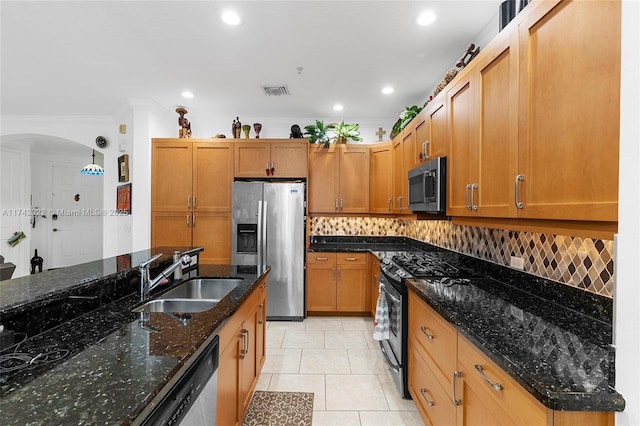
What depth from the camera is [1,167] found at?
17.3ft

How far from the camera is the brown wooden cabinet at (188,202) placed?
3803 mm

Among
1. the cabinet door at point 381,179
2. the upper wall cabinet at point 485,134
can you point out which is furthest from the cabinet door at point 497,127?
the cabinet door at point 381,179

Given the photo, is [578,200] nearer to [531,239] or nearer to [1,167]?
[531,239]

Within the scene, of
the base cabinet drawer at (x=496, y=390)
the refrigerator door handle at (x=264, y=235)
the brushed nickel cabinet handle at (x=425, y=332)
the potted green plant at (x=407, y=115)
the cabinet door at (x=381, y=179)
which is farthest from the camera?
the cabinet door at (x=381, y=179)

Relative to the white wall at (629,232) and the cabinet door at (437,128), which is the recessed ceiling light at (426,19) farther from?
the white wall at (629,232)

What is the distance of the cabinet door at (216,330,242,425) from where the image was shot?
1.36 metres

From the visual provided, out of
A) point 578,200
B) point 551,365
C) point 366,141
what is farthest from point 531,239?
point 366,141

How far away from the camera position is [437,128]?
7.57 ft

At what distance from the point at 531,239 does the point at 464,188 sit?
51cm

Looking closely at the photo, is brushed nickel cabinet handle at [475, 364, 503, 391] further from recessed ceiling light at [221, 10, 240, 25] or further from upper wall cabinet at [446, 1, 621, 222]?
recessed ceiling light at [221, 10, 240, 25]

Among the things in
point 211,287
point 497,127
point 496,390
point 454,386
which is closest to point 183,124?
point 211,287

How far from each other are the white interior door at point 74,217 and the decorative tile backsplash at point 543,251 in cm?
743

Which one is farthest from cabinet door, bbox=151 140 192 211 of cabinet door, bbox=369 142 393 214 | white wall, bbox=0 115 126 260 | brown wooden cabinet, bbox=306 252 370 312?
cabinet door, bbox=369 142 393 214

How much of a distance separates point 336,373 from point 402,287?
3.45 ft
